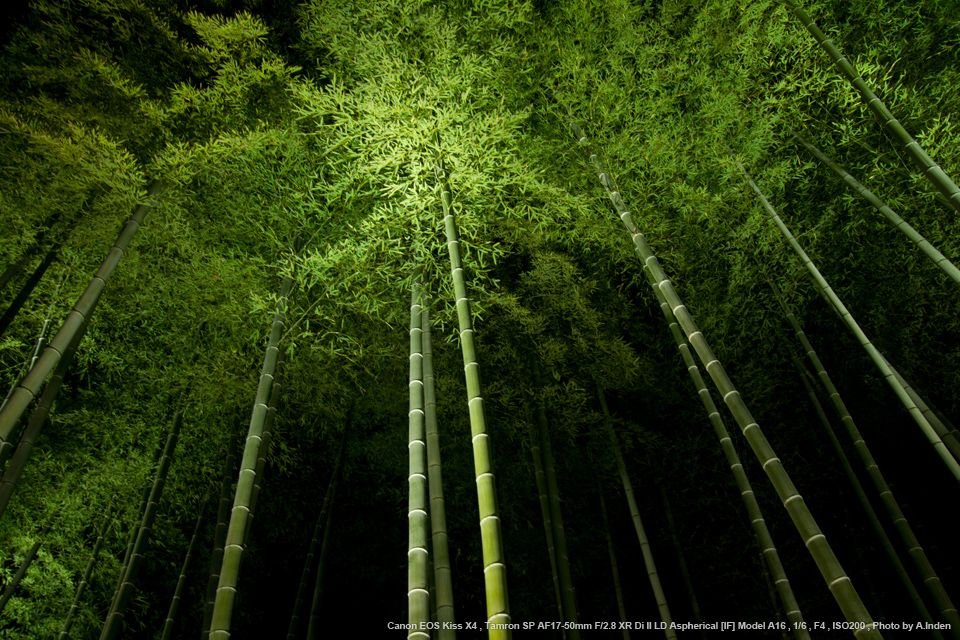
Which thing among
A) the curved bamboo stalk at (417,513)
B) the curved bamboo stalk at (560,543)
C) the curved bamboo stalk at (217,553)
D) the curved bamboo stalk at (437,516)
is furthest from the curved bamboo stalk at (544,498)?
the curved bamboo stalk at (217,553)

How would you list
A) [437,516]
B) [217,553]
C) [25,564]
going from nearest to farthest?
1. [437,516]
2. [217,553]
3. [25,564]

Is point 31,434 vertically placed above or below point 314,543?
below

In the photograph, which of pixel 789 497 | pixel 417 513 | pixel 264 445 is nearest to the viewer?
pixel 789 497

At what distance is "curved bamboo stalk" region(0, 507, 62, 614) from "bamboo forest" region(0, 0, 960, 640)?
37mm

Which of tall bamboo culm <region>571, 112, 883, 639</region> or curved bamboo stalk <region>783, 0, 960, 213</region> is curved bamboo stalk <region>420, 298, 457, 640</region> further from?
curved bamboo stalk <region>783, 0, 960, 213</region>

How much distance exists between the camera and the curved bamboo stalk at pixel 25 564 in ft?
12.7

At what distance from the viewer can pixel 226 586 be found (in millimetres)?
2012

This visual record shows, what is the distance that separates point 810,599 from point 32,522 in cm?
685

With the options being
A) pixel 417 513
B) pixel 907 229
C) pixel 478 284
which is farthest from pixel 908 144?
pixel 478 284

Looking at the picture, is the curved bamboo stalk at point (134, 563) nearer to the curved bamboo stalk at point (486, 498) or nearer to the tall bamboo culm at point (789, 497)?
the curved bamboo stalk at point (486, 498)

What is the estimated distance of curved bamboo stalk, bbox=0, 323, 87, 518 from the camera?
7.86 feet

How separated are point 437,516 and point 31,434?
198 cm

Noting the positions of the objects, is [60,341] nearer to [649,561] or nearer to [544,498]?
[544,498]

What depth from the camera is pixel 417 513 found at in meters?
1.81
